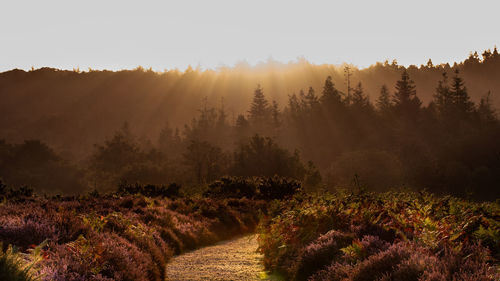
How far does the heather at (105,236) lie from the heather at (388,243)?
3.34 m

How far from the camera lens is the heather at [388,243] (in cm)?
692

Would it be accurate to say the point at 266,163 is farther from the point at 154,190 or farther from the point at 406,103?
the point at 406,103

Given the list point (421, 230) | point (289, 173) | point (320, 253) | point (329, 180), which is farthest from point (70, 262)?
point (329, 180)

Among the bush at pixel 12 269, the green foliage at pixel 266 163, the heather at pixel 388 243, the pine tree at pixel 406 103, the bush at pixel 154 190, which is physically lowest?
the green foliage at pixel 266 163

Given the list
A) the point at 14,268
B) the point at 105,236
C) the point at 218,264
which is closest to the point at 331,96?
the point at 218,264

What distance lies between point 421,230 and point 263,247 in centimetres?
606

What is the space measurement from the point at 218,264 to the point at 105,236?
3253mm

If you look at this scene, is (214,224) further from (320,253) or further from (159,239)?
(320,253)

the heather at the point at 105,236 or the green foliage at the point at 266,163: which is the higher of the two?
the heather at the point at 105,236

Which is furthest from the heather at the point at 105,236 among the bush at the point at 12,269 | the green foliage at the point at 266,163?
the green foliage at the point at 266,163

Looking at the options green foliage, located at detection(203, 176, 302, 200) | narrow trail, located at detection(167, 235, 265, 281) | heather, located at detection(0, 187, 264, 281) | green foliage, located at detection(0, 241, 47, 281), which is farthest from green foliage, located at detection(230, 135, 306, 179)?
green foliage, located at detection(0, 241, 47, 281)

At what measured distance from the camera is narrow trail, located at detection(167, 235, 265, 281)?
11.0 metres

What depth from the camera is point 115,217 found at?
48.0 feet

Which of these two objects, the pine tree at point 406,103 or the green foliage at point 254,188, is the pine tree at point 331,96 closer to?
the pine tree at point 406,103
